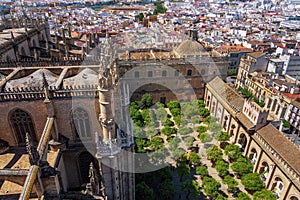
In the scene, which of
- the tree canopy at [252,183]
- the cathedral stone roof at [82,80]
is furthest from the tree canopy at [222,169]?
the cathedral stone roof at [82,80]

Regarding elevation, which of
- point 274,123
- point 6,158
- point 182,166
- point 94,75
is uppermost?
point 94,75

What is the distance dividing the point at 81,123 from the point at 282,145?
78.7 feet

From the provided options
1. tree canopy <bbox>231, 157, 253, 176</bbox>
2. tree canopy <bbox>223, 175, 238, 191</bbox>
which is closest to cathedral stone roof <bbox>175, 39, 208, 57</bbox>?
tree canopy <bbox>231, 157, 253, 176</bbox>

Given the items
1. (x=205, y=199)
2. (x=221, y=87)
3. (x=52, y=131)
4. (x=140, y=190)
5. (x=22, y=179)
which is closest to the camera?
(x=22, y=179)

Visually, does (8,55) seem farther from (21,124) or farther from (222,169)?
(222,169)

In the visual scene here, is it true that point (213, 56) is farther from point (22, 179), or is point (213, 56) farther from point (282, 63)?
point (22, 179)

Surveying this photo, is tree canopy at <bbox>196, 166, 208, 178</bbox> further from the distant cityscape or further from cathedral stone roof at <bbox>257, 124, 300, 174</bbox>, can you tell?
cathedral stone roof at <bbox>257, 124, 300, 174</bbox>

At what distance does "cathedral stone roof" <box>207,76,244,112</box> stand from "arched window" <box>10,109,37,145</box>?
98.9 ft

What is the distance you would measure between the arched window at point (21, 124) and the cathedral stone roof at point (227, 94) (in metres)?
30.2

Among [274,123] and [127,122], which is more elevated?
[127,122]

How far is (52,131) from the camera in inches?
756

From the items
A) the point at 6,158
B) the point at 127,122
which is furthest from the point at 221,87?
the point at 6,158

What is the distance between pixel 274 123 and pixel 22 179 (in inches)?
1281

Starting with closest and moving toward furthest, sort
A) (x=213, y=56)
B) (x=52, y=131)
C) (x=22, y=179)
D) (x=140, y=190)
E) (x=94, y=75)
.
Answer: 1. (x=22, y=179)
2. (x=52, y=131)
3. (x=94, y=75)
4. (x=140, y=190)
5. (x=213, y=56)
